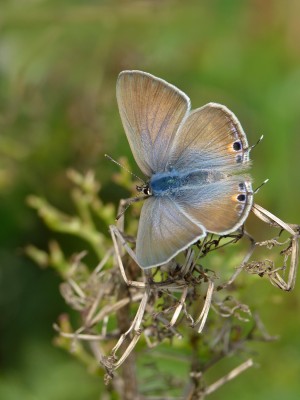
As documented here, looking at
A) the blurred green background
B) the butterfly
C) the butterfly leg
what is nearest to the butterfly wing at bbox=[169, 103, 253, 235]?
→ the butterfly

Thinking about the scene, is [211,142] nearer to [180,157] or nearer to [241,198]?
[180,157]

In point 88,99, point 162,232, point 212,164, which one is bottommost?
point 88,99

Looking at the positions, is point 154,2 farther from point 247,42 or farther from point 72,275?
point 72,275

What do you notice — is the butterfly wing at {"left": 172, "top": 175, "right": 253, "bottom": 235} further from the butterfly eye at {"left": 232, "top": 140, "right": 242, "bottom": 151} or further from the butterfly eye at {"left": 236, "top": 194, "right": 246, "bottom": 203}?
the butterfly eye at {"left": 232, "top": 140, "right": 242, "bottom": 151}

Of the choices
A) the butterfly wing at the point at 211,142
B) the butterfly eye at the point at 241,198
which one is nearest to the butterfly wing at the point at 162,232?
the butterfly eye at the point at 241,198

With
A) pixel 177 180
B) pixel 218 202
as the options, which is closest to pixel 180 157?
pixel 177 180
